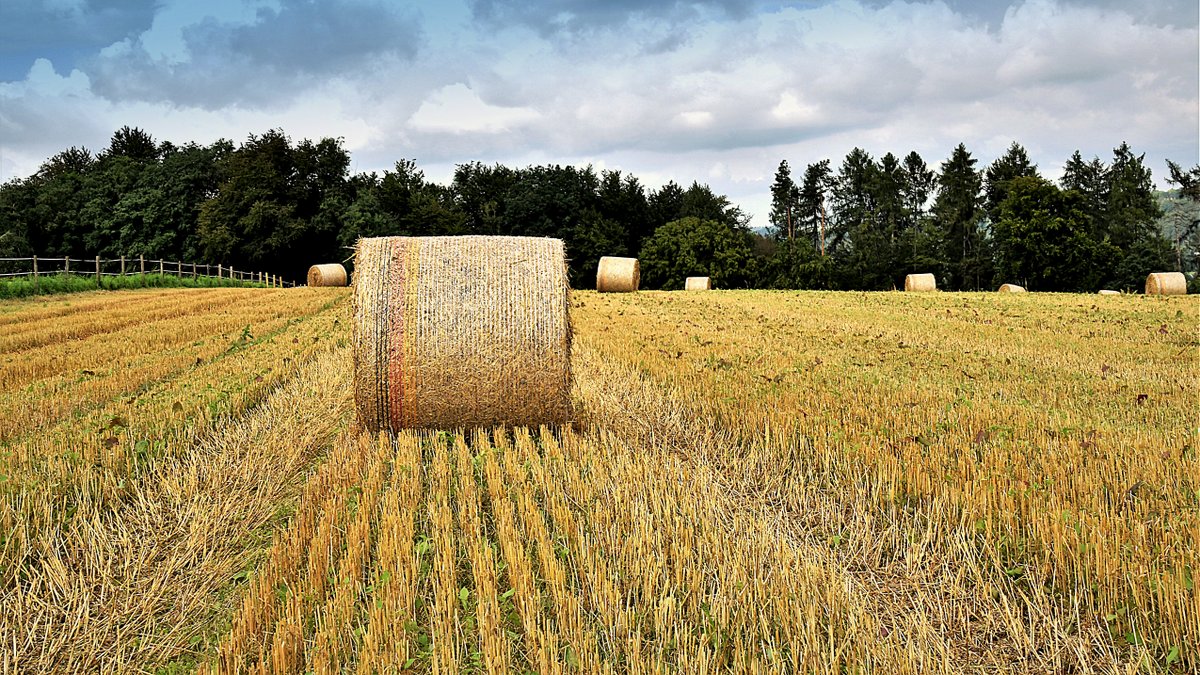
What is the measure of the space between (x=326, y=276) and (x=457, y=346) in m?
35.3

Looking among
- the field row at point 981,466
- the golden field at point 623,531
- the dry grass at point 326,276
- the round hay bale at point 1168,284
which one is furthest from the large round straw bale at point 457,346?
the dry grass at point 326,276

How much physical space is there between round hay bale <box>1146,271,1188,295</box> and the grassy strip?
131ft

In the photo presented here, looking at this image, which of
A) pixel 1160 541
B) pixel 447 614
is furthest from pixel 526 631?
pixel 1160 541

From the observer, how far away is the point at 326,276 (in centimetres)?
3984

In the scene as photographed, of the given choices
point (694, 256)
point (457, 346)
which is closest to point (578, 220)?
point (694, 256)

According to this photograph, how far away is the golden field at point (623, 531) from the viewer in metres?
3.41

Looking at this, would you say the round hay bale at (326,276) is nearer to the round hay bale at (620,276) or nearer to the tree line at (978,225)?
the round hay bale at (620,276)

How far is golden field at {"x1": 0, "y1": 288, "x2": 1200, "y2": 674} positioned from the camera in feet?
11.2

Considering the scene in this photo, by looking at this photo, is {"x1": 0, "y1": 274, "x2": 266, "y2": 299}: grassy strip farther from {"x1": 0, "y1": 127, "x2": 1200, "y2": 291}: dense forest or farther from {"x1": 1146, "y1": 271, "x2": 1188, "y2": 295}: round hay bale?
{"x1": 1146, "y1": 271, "x2": 1188, "y2": 295}: round hay bale

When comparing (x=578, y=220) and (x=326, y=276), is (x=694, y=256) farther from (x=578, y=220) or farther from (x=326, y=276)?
(x=326, y=276)

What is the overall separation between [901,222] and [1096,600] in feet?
267

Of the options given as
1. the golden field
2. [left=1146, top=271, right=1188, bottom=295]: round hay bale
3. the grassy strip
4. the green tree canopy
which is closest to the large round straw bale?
the golden field

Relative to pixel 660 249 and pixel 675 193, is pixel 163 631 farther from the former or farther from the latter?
pixel 675 193

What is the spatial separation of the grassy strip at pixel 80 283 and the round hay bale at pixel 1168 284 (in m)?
40.1
